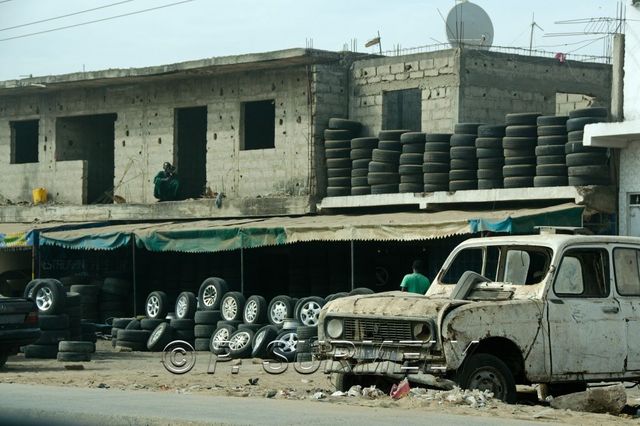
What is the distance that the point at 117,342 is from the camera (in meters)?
26.0

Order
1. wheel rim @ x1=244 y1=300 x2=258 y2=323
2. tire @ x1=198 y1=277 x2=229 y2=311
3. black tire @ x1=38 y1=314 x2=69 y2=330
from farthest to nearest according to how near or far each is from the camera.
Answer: tire @ x1=198 y1=277 x2=229 y2=311 < wheel rim @ x1=244 y1=300 x2=258 y2=323 < black tire @ x1=38 y1=314 x2=69 y2=330

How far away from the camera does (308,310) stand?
23.4m

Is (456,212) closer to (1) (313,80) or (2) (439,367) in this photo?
(1) (313,80)

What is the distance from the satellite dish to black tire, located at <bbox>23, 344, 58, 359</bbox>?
12.4m

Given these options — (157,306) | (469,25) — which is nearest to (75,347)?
(157,306)

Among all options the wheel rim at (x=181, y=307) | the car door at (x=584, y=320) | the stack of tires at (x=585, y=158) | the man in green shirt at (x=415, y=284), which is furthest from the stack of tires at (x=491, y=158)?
the car door at (x=584, y=320)

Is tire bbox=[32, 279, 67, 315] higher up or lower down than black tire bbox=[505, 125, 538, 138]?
lower down

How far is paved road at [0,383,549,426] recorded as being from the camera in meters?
11.0

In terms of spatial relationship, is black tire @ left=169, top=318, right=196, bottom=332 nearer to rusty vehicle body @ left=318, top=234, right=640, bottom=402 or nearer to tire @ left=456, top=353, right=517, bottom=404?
rusty vehicle body @ left=318, top=234, right=640, bottom=402

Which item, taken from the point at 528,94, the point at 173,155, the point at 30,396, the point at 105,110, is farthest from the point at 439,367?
the point at 105,110

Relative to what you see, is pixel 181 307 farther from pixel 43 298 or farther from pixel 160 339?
pixel 43 298

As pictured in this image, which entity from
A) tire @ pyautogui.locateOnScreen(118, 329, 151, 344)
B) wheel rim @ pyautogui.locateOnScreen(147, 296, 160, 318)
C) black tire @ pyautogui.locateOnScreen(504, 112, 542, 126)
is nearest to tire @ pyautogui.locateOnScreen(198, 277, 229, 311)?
tire @ pyautogui.locateOnScreen(118, 329, 151, 344)

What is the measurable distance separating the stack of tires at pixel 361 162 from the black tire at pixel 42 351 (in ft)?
25.3

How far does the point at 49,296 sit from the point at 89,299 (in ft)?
17.8
